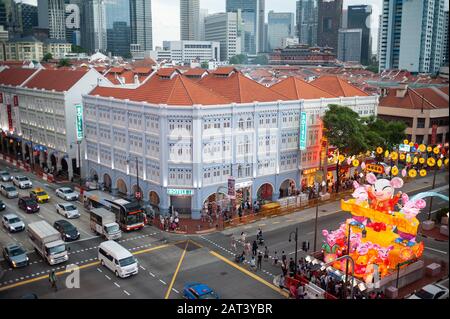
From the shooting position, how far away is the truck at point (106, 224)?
46.7 metres

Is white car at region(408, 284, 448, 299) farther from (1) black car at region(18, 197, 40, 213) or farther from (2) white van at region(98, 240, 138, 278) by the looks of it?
(1) black car at region(18, 197, 40, 213)

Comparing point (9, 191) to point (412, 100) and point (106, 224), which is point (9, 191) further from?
point (412, 100)

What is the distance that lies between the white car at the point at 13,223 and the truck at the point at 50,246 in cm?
799

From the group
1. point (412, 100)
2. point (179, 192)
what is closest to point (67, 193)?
point (179, 192)

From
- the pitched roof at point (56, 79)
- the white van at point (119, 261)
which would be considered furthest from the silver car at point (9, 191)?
the white van at point (119, 261)

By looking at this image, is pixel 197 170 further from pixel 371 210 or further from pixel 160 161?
pixel 371 210

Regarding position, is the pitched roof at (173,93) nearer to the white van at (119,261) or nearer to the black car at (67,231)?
the black car at (67,231)

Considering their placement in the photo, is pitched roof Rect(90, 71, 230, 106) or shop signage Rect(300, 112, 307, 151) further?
shop signage Rect(300, 112, 307, 151)

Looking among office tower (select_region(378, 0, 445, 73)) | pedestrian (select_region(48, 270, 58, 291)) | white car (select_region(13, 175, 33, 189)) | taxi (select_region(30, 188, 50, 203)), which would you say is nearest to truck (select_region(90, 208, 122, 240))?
pedestrian (select_region(48, 270, 58, 291))

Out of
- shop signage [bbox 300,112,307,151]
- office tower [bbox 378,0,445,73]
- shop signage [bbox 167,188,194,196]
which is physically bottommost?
shop signage [bbox 167,188,194,196]

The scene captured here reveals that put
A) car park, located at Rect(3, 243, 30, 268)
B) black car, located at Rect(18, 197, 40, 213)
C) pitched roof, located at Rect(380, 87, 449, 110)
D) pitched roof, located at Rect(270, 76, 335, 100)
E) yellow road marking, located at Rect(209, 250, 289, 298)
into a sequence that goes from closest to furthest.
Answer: yellow road marking, located at Rect(209, 250, 289, 298) < car park, located at Rect(3, 243, 30, 268) < black car, located at Rect(18, 197, 40, 213) < pitched roof, located at Rect(270, 76, 335, 100) < pitched roof, located at Rect(380, 87, 449, 110)

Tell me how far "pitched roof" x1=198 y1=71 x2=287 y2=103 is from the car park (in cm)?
2941

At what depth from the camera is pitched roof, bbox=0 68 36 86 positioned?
89.4 meters

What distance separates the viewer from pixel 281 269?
4088 centimetres
